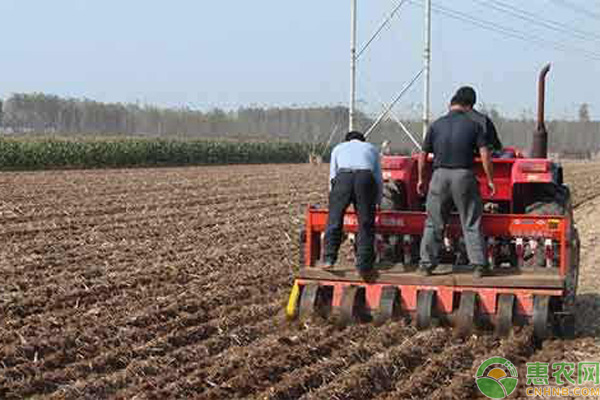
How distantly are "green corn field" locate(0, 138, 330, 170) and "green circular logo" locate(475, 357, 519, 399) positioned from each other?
33529 millimetres

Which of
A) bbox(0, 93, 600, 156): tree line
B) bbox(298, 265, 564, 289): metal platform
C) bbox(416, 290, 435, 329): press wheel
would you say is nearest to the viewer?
bbox(298, 265, 564, 289): metal platform

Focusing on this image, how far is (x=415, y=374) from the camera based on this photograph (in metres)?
6.20

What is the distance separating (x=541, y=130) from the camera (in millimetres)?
8688

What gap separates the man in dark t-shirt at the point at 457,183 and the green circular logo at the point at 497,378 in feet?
3.55

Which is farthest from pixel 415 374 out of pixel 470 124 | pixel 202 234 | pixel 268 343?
pixel 202 234

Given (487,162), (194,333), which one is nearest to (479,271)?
(487,162)

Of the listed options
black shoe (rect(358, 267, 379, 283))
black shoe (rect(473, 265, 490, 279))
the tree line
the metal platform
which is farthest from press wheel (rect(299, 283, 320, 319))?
the tree line

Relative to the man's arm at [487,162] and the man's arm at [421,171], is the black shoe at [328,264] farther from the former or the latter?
the man's arm at [487,162]

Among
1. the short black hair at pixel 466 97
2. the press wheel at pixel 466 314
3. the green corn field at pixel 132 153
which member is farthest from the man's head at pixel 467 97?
the green corn field at pixel 132 153

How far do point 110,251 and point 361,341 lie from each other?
5571 mm

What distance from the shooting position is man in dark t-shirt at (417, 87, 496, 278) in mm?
7469

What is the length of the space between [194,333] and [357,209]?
5.82ft

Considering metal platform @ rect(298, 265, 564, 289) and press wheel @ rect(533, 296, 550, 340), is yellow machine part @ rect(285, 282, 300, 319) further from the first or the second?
press wheel @ rect(533, 296, 550, 340)

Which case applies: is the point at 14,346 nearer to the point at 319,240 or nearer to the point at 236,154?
the point at 319,240
